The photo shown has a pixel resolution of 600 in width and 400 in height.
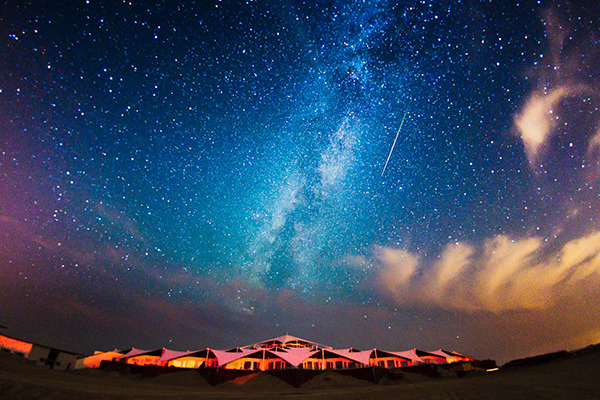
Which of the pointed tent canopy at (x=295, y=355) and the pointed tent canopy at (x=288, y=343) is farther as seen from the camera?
the pointed tent canopy at (x=288, y=343)

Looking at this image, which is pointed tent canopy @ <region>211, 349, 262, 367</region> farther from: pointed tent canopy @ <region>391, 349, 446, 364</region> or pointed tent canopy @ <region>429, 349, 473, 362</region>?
pointed tent canopy @ <region>429, 349, 473, 362</region>

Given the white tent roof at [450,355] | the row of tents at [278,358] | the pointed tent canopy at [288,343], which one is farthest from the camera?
the pointed tent canopy at [288,343]

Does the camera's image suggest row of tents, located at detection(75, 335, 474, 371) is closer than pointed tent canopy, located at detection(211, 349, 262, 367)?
No

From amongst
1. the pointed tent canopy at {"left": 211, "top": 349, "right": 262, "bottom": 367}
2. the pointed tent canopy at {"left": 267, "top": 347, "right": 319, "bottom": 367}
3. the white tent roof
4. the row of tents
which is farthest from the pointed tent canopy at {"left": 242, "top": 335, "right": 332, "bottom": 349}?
the white tent roof

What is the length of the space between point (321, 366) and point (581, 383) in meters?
26.9

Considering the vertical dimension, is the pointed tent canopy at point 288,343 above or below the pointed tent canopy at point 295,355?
above

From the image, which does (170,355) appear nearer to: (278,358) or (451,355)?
(278,358)

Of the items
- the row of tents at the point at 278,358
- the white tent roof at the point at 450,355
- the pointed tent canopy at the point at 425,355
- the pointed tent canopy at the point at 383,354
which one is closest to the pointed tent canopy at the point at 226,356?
the row of tents at the point at 278,358

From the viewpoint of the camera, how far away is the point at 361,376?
86.2ft

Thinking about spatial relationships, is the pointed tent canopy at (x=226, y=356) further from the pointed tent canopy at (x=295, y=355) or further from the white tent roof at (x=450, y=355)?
the white tent roof at (x=450, y=355)

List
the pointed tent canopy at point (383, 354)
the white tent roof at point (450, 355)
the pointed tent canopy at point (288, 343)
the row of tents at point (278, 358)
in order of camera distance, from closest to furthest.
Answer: the row of tents at point (278, 358) → the pointed tent canopy at point (383, 354) → the white tent roof at point (450, 355) → the pointed tent canopy at point (288, 343)

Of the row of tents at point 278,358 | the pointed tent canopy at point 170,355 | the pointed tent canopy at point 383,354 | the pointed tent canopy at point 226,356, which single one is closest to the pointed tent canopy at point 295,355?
the row of tents at point 278,358

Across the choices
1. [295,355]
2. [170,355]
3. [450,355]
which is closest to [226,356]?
[295,355]

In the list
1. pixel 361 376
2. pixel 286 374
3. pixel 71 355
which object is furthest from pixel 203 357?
pixel 71 355
